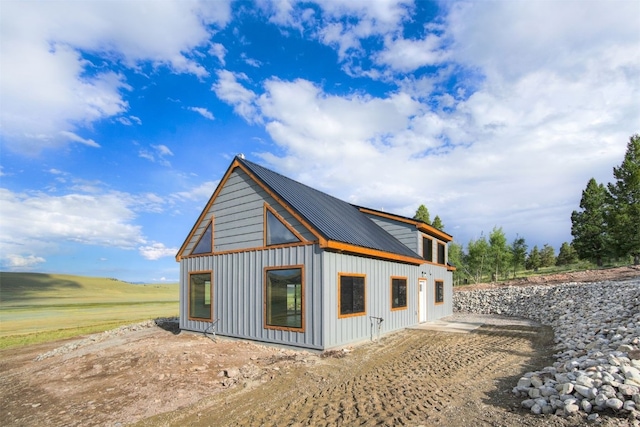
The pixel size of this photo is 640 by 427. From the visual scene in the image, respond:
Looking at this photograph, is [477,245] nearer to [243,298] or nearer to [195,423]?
[243,298]

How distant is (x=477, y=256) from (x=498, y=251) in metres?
2.26

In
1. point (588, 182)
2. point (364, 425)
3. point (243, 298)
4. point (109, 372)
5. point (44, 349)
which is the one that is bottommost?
point (44, 349)

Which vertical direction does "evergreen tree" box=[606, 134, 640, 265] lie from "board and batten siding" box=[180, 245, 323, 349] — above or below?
above

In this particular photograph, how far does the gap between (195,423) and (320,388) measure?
241cm

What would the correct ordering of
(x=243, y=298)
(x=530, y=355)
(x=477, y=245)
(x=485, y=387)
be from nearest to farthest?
(x=485, y=387) → (x=530, y=355) → (x=243, y=298) → (x=477, y=245)

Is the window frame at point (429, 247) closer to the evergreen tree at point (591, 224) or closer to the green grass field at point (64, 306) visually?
the green grass field at point (64, 306)

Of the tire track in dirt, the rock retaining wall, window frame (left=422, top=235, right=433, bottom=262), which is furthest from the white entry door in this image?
the tire track in dirt

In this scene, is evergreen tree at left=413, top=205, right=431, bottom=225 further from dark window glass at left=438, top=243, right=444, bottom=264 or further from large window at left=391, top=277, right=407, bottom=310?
large window at left=391, top=277, right=407, bottom=310

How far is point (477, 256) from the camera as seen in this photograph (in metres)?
39.5

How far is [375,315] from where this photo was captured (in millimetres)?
12234

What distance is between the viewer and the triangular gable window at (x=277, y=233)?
10995 mm

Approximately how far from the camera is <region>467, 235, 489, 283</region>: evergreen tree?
39219 mm

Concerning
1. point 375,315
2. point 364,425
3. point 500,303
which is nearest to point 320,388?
point 364,425

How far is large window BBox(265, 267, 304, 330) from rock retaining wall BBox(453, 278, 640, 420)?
5870mm
